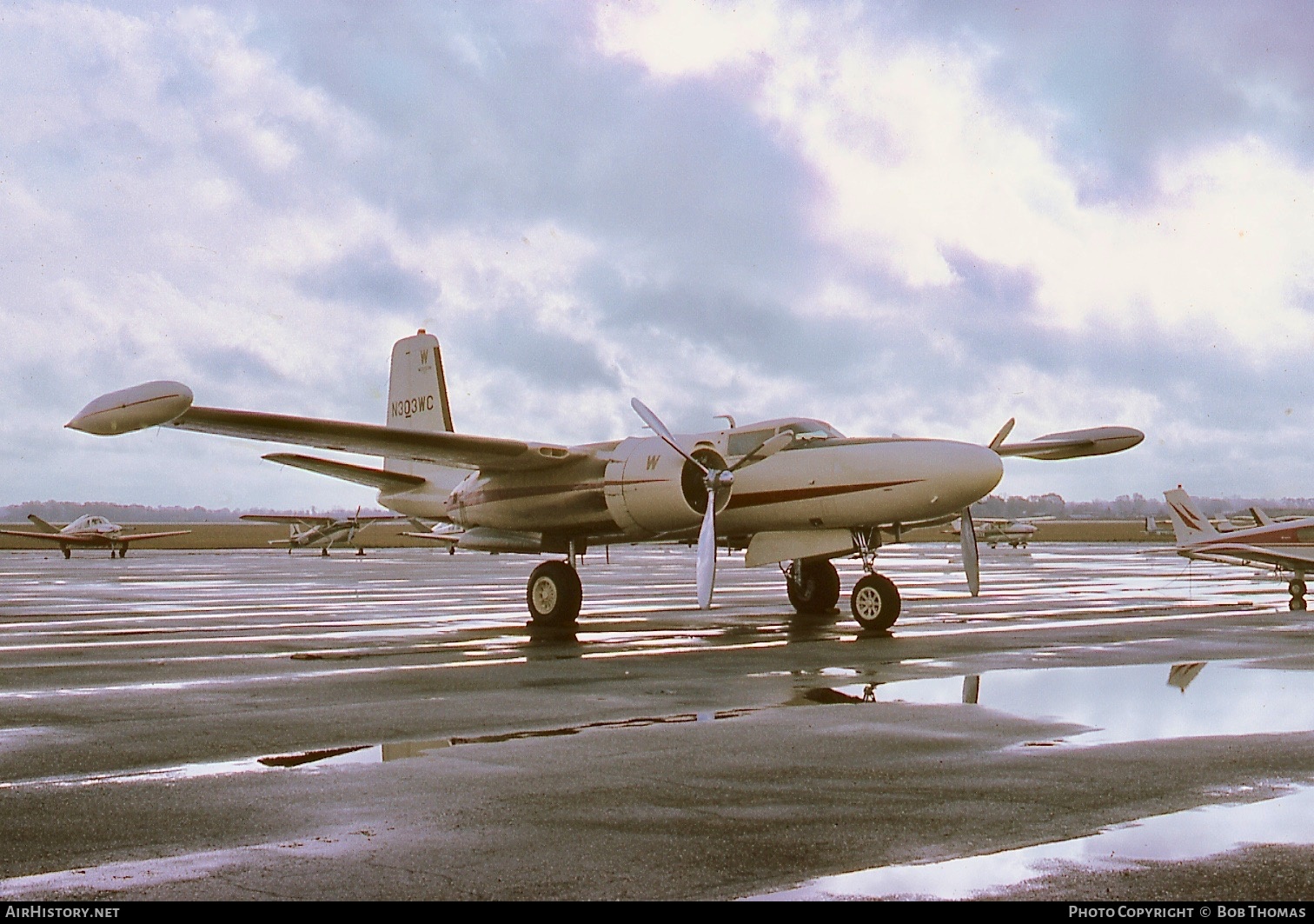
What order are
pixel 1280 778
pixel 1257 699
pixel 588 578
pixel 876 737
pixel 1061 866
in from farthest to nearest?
pixel 588 578 → pixel 1257 699 → pixel 876 737 → pixel 1280 778 → pixel 1061 866

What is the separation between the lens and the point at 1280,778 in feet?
24.0

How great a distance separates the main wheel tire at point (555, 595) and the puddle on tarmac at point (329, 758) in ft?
32.1

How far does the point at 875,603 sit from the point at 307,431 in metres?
9.38

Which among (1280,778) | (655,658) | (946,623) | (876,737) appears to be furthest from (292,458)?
(1280,778)

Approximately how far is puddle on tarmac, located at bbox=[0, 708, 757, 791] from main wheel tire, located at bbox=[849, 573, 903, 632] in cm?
898

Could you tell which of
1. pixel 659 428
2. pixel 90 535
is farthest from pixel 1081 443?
pixel 90 535

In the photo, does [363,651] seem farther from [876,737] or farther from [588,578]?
[588,578]

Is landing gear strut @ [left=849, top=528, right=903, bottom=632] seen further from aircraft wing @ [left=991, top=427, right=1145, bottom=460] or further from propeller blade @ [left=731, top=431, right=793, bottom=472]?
aircraft wing @ [left=991, top=427, right=1145, bottom=460]

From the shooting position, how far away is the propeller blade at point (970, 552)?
819 inches

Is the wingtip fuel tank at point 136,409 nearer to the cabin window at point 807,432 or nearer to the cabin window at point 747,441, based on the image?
the cabin window at point 747,441

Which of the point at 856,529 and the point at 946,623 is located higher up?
the point at 856,529

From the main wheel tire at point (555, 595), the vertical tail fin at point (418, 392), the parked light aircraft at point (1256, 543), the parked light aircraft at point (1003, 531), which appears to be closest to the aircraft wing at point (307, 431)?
the main wheel tire at point (555, 595)

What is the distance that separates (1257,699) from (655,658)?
696 cm

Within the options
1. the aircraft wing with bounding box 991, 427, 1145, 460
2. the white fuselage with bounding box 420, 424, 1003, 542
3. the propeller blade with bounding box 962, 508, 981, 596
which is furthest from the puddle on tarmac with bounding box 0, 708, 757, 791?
the aircraft wing with bounding box 991, 427, 1145, 460
